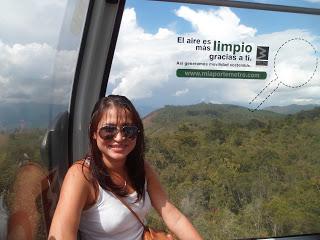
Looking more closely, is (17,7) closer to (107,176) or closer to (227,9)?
(107,176)

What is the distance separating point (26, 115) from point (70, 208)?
55cm

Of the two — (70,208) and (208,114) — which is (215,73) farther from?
(70,208)

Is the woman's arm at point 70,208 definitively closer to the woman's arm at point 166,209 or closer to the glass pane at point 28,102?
the glass pane at point 28,102

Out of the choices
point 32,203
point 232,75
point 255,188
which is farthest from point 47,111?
point 255,188

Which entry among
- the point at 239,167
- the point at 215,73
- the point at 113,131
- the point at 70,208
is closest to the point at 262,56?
the point at 215,73

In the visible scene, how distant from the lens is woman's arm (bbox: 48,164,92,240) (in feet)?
6.11

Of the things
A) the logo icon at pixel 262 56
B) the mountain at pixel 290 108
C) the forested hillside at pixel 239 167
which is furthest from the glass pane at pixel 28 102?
the mountain at pixel 290 108

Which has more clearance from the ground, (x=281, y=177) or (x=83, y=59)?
(x=83, y=59)

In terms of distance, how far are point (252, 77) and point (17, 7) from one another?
2.41 metres

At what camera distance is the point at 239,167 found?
436 cm

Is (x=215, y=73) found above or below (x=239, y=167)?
above

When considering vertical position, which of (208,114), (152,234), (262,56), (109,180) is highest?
(262,56)

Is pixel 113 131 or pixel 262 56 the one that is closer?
pixel 113 131

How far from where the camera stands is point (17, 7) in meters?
1.86
